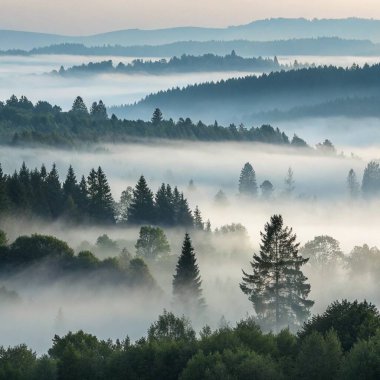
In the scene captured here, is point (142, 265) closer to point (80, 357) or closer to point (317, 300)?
point (317, 300)

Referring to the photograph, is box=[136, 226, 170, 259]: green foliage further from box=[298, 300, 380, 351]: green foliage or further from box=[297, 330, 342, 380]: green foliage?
box=[297, 330, 342, 380]: green foliage

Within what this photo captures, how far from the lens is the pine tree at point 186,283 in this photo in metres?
85.5

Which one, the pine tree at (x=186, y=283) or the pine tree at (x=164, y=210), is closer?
the pine tree at (x=186, y=283)

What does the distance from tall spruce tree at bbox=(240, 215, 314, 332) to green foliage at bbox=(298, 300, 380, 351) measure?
21066 millimetres

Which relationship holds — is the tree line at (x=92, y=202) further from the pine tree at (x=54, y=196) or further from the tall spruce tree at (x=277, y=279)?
the tall spruce tree at (x=277, y=279)

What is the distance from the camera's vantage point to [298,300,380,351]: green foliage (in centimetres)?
5262

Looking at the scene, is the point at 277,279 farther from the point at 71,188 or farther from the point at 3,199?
the point at 71,188

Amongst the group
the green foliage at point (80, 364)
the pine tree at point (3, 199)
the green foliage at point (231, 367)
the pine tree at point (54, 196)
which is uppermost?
the green foliage at point (231, 367)

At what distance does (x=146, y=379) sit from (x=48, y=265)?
146ft

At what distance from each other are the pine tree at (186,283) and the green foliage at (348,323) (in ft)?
102

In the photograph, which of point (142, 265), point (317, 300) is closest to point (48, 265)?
point (142, 265)

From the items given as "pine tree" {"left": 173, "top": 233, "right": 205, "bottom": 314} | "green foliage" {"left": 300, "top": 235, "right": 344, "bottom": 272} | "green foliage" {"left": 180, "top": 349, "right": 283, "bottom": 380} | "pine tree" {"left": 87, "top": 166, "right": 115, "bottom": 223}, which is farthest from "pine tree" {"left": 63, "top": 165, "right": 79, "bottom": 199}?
"green foliage" {"left": 180, "top": 349, "right": 283, "bottom": 380}

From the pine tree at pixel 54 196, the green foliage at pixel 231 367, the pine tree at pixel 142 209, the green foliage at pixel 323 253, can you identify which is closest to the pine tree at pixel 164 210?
the pine tree at pixel 142 209

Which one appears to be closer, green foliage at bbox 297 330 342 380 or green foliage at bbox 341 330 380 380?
green foliage at bbox 341 330 380 380
